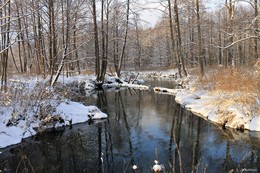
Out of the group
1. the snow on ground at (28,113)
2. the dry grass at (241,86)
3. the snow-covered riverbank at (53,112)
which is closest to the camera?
the snow on ground at (28,113)

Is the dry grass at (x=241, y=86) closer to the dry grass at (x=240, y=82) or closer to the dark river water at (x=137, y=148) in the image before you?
the dry grass at (x=240, y=82)

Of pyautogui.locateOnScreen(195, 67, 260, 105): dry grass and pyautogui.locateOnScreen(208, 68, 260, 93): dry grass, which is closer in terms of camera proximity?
pyautogui.locateOnScreen(195, 67, 260, 105): dry grass

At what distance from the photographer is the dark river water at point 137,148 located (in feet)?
23.1

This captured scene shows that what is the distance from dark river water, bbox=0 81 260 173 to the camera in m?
7.03

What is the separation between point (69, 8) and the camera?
18547 millimetres

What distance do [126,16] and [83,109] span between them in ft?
65.9

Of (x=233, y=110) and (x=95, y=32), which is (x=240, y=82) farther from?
(x=95, y=32)

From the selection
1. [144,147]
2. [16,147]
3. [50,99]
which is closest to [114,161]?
[144,147]

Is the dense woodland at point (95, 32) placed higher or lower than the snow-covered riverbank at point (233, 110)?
higher

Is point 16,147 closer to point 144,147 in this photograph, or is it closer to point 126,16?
point 144,147

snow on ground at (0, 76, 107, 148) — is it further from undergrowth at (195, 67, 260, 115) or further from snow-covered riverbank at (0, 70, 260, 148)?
undergrowth at (195, 67, 260, 115)

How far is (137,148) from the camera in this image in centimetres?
839

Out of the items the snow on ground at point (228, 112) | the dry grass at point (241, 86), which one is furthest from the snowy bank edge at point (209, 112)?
the dry grass at point (241, 86)

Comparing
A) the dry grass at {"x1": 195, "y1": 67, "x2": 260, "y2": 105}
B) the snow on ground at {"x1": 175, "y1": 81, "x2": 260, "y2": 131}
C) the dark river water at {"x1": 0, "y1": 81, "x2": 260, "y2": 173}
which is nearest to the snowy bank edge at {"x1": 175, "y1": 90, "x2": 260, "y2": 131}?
the snow on ground at {"x1": 175, "y1": 81, "x2": 260, "y2": 131}
